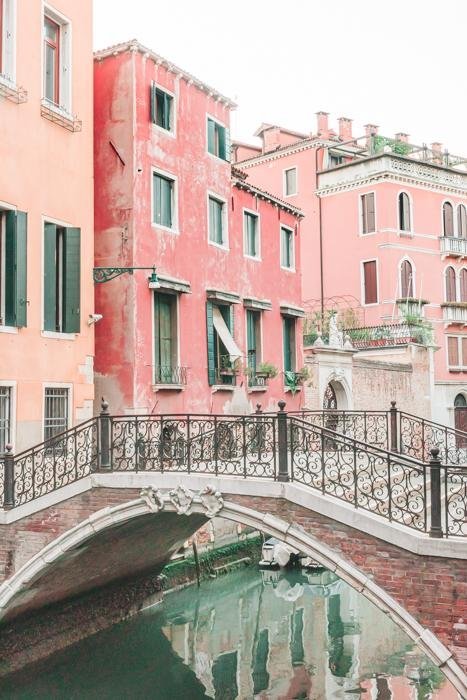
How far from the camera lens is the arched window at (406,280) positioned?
27.9 metres

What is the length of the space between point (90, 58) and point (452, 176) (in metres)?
19.0

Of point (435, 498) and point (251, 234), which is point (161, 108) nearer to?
point (251, 234)

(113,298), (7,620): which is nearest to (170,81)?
(113,298)

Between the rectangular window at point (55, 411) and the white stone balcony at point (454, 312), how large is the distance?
61.3ft

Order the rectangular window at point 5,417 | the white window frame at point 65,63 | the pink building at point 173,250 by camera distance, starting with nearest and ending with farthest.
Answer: the rectangular window at point 5,417 → the white window frame at point 65,63 → the pink building at point 173,250

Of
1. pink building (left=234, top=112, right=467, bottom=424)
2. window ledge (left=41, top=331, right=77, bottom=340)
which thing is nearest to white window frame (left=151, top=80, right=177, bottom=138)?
window ledge (left=41, top=331, right=77, bottom=340)

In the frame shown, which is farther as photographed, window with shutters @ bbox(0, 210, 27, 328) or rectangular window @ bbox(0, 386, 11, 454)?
window with shutters @ bbox(0, 210, 27, 328)

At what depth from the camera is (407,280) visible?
2806 centimetres

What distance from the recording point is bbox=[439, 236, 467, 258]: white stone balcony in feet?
96.2

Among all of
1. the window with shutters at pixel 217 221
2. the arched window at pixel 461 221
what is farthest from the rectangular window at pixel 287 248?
the arched window at pixel 461 221

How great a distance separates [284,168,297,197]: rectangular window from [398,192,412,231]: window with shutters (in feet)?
13.9

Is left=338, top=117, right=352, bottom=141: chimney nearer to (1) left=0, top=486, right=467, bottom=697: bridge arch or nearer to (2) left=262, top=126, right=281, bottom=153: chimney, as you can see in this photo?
(2) left=262, top=126, right=281, bottom=153: chimney

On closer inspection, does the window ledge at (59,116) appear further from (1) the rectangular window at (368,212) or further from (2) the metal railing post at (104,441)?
(1) the rectangular window at (368,212)

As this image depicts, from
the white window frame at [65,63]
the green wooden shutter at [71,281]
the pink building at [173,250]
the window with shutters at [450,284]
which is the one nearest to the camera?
the green wooden shutter at [71,281]
